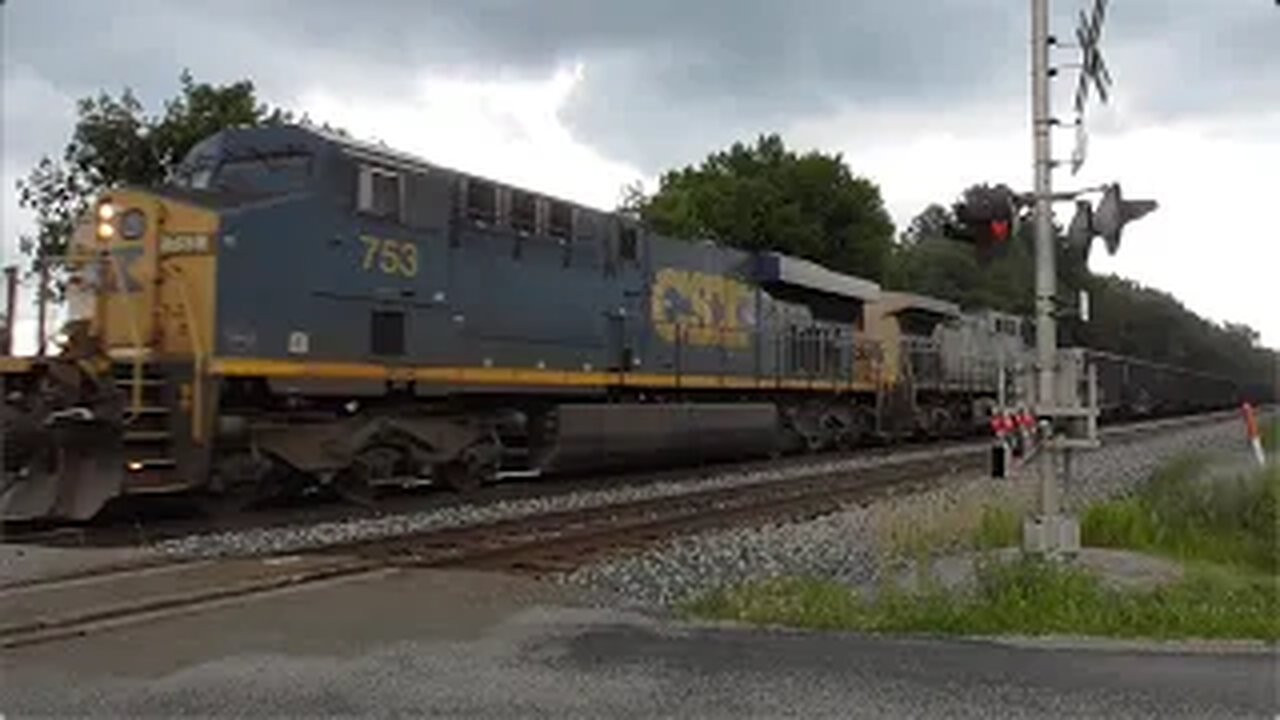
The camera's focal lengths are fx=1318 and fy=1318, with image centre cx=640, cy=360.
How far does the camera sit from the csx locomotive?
44.1 ft

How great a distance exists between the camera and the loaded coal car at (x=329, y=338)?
13.4 m

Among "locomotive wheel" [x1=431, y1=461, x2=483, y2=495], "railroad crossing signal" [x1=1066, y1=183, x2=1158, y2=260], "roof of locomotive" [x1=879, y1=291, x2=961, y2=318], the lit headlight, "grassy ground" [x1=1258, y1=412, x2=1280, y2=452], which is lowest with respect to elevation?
"locomotive wheel" [x1=431, y1=461, x2=483, y2=495]

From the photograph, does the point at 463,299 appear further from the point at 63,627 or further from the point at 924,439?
the point at 924,439

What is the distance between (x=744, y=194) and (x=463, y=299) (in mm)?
43294

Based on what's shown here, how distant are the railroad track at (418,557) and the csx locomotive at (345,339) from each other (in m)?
2.43

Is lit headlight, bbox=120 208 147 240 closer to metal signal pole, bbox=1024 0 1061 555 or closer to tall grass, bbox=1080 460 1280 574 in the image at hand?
metal signal pole, bbox=1024 0 1061 555

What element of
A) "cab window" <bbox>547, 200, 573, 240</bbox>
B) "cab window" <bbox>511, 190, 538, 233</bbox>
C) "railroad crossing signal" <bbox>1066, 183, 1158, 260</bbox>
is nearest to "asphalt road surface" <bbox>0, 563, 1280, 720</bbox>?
"railroad crossing signal" <bbox>1066, 183, 1158, 260</bbox>

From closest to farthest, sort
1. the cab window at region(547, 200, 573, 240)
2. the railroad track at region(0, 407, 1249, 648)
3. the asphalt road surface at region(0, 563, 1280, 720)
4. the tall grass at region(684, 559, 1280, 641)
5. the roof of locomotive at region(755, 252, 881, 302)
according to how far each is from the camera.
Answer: the asphalt road surface at region(0, 563, 1280, 720)
the tall grass at region(684, 559, 1280, 641)
the railroad track at region(0, 407, 1249, 648)
the cab window at region(547, 200, 573, 240)
the roof of locomotive at region(755, 252, 881, 302)

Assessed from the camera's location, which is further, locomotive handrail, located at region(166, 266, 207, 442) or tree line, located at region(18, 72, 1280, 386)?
tree line, located at region(18, 72, 1280, 386)

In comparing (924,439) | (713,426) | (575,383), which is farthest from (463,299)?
(924,439)

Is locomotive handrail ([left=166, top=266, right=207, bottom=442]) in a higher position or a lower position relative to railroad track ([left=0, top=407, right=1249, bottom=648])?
higher

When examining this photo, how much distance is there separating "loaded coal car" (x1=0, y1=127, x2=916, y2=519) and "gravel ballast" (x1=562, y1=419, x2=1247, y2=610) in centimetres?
487

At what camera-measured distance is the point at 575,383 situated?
19609 millimetres

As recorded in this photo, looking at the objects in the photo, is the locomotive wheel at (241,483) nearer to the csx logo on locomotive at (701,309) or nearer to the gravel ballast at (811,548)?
the gravel ballast at (811,548)
